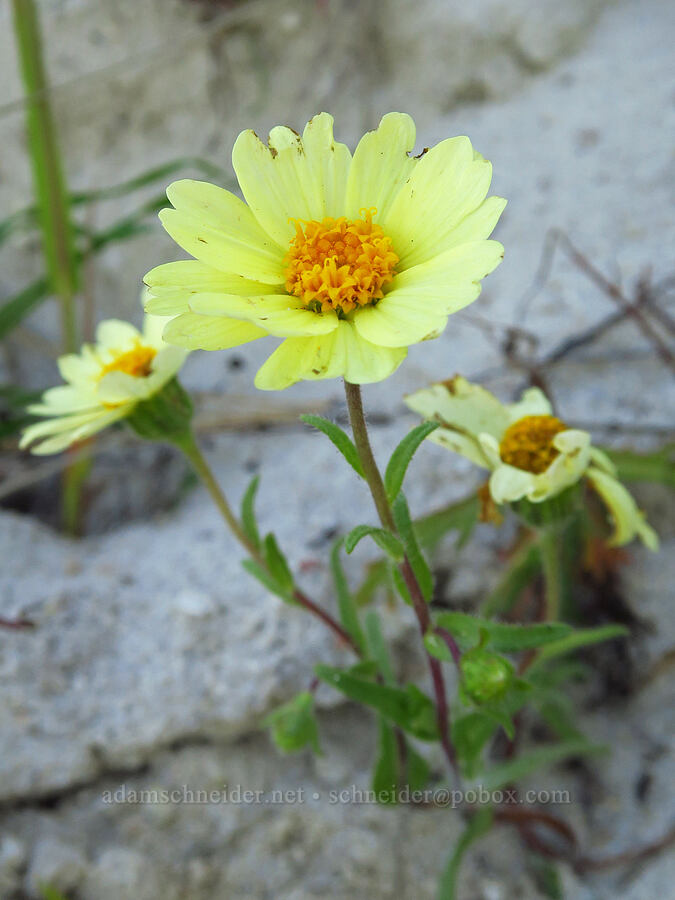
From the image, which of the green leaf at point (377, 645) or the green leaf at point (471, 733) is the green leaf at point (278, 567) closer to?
the green leaf at point (377, 645)

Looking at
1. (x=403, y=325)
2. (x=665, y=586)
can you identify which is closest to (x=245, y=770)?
(x=665, y=586)

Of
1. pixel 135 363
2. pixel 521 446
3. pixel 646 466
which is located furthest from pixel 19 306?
pixel 646 466

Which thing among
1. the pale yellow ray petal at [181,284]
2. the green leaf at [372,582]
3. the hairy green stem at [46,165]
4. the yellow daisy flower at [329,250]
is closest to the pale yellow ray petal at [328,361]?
the yellow daisy flower at [329,250]

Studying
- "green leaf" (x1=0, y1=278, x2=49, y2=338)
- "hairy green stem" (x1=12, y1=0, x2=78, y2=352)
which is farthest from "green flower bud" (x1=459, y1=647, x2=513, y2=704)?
"green leaf" (x1=0, y1=278, x2=49, y2=338)

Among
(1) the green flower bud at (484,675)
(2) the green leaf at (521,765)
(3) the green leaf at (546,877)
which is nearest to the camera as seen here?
(1) the green flower bud at (484,675)

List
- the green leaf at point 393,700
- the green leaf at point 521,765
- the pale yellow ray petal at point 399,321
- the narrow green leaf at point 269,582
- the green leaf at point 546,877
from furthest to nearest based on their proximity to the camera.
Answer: the green leaf at point 546,877 → the green leaf at point 521,765 → the narrow green leaf at point 269,582 → the green leaf at point 393,700 → the pale yellow ray petal at point 399,321

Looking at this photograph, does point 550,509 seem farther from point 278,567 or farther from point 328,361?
point 328,361

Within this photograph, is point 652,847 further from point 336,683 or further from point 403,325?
point 403,325
